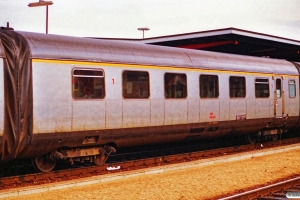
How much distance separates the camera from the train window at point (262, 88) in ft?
55.9

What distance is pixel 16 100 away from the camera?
10.1m

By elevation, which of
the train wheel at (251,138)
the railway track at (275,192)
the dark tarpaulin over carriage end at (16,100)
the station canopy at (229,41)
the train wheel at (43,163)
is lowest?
the railway track at (275,192)

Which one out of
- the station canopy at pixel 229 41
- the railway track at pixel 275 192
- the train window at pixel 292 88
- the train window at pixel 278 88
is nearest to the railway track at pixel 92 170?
the train window at pixel 278 88

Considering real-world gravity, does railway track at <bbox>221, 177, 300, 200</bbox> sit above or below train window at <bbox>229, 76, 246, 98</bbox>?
below

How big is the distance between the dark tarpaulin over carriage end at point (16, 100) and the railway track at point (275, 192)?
451 centimetres

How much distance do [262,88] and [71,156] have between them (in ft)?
28.1

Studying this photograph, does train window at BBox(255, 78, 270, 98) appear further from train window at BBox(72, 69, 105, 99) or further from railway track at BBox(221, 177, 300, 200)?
train window at BBox(72, 69, 105, 99)

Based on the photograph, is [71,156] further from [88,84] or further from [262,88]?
[262,88]

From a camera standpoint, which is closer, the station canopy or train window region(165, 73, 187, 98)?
train window region(165, 73, 187, 98)

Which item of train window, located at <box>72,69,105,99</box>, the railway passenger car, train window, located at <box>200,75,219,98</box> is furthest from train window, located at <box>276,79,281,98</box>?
train window, located at <box>72,69,105,99</box>

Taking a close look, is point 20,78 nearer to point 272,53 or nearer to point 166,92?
point 166,92

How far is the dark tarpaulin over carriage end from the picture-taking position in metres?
10.1

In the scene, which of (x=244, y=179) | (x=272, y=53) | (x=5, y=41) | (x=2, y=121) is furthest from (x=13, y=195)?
(x=272, y=53)

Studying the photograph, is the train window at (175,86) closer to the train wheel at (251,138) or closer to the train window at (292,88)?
the train wheel at (251,138)
